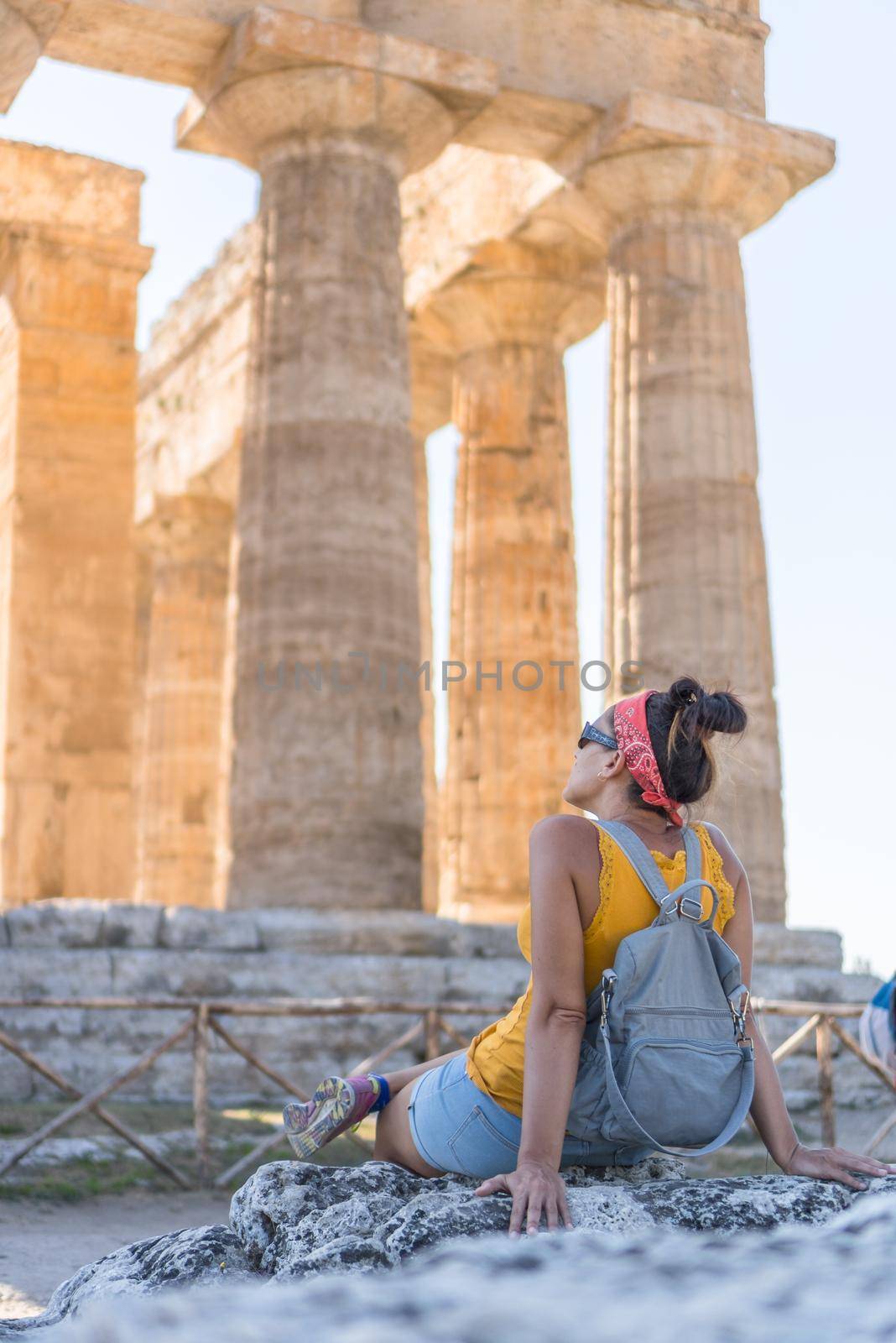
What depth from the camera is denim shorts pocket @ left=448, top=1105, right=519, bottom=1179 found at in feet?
13.4

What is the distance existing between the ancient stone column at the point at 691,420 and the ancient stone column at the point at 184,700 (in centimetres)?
985

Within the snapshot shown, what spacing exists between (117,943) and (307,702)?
2706mm

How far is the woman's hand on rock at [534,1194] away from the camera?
3559 millimetres

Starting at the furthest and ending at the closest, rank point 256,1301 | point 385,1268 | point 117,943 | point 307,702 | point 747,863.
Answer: point 747,863 < point 307,702 < point 117,943 < point 385,1268 < point 256,1301

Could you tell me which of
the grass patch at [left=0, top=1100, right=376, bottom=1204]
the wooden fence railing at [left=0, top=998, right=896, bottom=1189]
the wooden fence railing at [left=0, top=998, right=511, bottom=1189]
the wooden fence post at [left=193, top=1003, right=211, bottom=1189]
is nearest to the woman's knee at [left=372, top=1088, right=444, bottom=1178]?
the grass patch at [left=0, top=1100, right=376, bottom=1204]

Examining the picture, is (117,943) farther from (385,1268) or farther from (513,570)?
(385,1268)

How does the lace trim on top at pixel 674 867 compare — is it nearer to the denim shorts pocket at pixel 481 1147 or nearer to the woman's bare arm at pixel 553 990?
the woman's bare arm at pixel 553 990

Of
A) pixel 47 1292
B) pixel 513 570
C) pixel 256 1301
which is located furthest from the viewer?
pixel 513 570

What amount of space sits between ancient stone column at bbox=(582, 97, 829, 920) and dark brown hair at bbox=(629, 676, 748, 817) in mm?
12064

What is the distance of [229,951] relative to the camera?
1415 centimetres

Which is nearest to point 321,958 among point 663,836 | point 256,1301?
point 663,836

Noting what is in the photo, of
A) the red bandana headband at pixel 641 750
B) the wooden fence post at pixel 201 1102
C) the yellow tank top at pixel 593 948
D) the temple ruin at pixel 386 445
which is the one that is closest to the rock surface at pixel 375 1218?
the yellow tank top at pixel 593 948

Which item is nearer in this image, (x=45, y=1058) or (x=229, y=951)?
(x=45, y=1058)

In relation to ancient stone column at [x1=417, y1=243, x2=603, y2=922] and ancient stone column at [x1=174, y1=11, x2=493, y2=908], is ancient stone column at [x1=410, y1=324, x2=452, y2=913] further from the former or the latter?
ancient stone column at [x1=174, y1=11, x2=493, y2=908]
